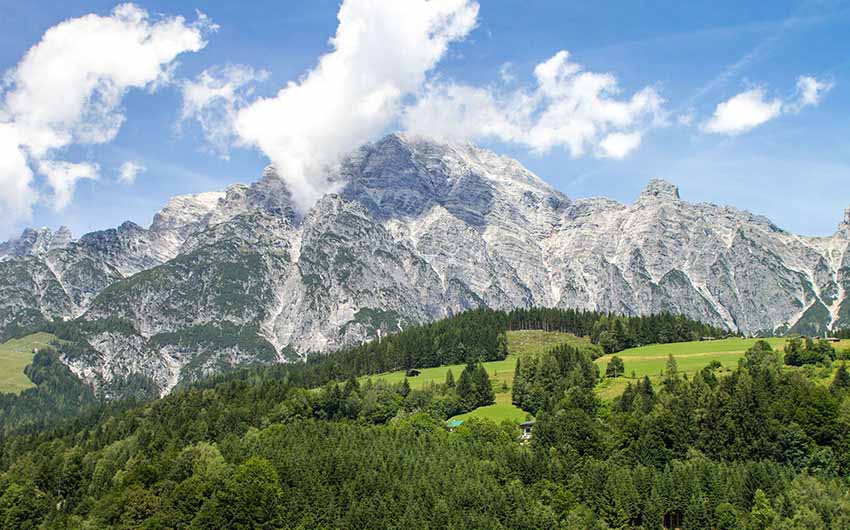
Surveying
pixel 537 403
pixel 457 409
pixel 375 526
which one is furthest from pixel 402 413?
pixel 375 526

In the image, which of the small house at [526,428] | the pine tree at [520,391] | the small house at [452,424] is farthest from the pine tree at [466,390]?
the small house at [526,428]

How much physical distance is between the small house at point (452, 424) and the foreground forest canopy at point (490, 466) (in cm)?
208

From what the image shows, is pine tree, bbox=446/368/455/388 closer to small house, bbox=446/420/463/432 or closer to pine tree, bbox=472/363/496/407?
pine tree, bbox=472/363/496/407

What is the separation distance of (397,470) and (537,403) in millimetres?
54304

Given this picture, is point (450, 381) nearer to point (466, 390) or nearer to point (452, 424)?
point (466, 390)

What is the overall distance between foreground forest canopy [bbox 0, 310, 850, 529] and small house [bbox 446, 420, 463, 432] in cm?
208

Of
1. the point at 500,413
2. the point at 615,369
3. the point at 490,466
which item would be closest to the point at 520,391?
the point at 500,413

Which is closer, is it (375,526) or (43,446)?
(375,526)

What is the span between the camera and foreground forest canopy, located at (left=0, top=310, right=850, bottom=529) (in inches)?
4114

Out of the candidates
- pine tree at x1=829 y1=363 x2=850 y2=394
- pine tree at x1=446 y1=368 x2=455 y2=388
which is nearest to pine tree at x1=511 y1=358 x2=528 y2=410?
pine tree at x1=446 y1=368 x2=455 y2=388

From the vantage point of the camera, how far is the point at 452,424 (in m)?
154

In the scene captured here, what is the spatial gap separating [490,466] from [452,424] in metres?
37.4

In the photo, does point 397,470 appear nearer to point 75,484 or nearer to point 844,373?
point 75,484

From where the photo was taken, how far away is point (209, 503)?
108 metres
